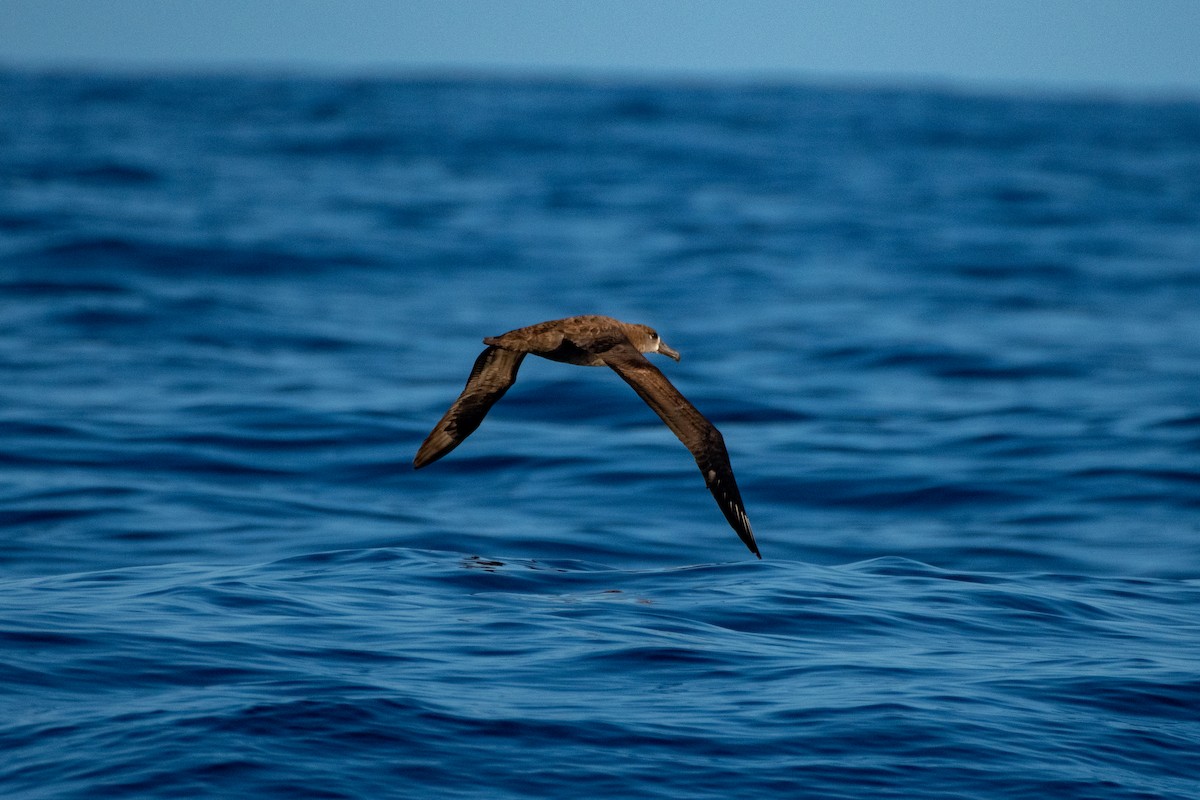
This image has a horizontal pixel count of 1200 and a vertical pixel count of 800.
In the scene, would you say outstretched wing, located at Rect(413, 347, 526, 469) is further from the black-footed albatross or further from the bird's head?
the bird's head

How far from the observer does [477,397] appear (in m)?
10.2

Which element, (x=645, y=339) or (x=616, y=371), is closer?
(x=616, y=371)

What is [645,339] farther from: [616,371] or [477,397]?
[477,397]

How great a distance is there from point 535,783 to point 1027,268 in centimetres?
3086

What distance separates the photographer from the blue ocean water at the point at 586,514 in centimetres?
757

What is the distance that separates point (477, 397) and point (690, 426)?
2113 mm

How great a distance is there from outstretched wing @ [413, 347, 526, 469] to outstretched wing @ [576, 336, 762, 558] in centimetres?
141

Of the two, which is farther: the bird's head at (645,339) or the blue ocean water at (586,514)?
the bird's head at (645,339)

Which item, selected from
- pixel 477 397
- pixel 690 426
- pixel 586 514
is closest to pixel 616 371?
pixel 690 426

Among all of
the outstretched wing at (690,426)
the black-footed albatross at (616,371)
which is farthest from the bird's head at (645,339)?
the outstretched wing at (690,426)

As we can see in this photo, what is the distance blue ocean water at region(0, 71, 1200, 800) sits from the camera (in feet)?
24.8

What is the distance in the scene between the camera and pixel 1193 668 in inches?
365

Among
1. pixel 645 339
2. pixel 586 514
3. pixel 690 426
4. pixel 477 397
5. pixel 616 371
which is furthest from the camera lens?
pixel 586 514

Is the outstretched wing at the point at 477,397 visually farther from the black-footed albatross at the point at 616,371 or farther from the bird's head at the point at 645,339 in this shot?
the bird's head at the point at 645,339
